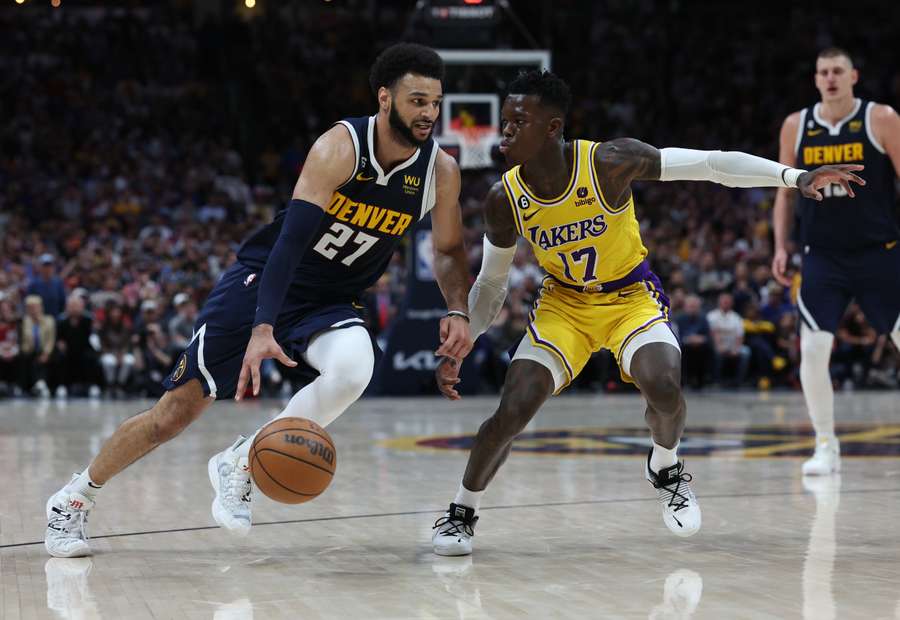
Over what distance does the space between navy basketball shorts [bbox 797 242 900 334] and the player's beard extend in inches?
118

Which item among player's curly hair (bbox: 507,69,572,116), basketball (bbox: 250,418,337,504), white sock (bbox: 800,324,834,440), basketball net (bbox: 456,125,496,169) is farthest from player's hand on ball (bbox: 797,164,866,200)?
basketball net (bbox: 456,125,496,169)

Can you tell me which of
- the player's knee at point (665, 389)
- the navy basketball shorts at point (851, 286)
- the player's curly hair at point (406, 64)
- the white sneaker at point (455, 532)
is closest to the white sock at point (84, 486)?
the white sneaker at point (455, 532)

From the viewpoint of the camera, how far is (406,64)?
15.3 ft

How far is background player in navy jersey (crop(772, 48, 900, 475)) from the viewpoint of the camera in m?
6.72

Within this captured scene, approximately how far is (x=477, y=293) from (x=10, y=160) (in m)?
14.3

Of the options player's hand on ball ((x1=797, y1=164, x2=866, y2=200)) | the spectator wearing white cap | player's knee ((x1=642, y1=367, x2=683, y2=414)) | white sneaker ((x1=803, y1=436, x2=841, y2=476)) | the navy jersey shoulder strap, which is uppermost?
the navy jersey shoulder strap

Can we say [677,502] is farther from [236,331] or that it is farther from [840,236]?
[840,236]

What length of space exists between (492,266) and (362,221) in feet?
2.00

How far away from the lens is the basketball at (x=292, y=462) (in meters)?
4.25

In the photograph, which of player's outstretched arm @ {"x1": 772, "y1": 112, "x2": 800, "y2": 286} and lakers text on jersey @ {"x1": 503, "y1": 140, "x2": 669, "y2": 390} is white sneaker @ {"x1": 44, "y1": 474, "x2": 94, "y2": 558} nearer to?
lakers text on jersey @ {"x1": 503, "y1": 140, "x2": 669, "y2": 390}

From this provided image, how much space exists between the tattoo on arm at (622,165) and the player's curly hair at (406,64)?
28.0 inches

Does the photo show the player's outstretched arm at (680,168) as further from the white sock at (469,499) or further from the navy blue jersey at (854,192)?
the navy blue jersey at (854,192)

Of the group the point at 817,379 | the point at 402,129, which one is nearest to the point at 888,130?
the point at 817,379

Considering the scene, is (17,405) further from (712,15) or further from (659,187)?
(712,15)
